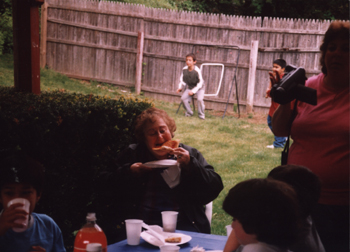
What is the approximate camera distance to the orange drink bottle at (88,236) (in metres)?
1.79

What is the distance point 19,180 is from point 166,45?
10.8m

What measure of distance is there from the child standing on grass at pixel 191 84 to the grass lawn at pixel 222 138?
0.31 meters

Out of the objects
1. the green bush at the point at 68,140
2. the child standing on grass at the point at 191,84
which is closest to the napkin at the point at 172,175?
the green bush at the point at 68,140

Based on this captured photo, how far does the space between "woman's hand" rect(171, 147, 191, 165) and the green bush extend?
0.64 metres

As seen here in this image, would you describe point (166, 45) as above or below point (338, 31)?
below

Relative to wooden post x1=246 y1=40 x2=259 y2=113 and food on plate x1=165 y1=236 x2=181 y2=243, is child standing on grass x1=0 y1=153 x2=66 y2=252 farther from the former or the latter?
wooden post x1=246 y1=40 x2=259 y2=113

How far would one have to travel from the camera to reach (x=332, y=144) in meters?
2.32

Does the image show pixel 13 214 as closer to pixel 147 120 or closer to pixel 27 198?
pixel 27 198

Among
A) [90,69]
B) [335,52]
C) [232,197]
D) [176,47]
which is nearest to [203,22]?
[176,47]

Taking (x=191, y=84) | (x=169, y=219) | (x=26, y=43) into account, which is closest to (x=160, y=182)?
(x=169, y=219)

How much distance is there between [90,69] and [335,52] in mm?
11954

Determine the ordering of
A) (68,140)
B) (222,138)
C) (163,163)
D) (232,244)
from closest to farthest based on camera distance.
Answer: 1. (232,244)
2. (163,163)
3. (68,140)
4. (222,138)

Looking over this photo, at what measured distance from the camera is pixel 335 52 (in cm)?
231

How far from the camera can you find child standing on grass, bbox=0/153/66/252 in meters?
2.08
